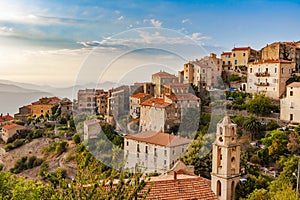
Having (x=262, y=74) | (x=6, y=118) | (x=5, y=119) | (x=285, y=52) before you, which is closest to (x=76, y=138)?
(x=262, y=74)

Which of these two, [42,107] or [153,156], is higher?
[42,107]

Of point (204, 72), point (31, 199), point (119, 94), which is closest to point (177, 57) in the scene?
point (31, 199)

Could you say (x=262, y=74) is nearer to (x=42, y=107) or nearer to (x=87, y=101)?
(x=87, y=101)

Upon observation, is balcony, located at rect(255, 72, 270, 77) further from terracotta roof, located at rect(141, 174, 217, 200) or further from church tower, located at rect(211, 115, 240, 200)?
terracotta roof, located at rect(141, 174, 217, 200)

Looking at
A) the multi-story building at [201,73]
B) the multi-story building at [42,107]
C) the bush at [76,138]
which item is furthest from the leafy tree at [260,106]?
the multi-story building at [42,107]

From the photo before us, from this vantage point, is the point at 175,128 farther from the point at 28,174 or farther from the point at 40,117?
the point at 40,117
